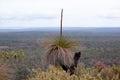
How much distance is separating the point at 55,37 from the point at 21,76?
8.78 meters

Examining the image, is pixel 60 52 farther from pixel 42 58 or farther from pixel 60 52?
pixel 42 58

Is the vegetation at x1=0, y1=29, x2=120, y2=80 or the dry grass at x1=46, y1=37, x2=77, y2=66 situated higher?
the dry grass at x1=46, y1=37, x2=77, y2=66

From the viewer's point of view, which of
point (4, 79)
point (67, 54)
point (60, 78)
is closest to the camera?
point (60, 78)

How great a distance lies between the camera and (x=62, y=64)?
23.0 feet

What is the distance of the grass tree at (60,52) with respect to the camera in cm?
695

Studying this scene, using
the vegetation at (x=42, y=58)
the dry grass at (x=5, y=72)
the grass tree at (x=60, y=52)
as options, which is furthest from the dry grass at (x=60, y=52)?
the dry grass at (x=5, y=72)

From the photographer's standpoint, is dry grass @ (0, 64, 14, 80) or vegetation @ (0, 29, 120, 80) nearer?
dry grass @ (0, 64, 14, 80)

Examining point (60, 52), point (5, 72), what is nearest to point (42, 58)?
point (60, 52)

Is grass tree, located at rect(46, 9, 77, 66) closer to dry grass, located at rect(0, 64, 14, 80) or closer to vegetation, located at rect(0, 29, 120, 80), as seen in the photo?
vegetation, located at rect(0, 29, 120, 80)

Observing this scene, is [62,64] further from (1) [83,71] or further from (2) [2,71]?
(2) [2,71]

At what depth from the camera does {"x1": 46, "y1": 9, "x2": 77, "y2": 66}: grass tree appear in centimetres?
695

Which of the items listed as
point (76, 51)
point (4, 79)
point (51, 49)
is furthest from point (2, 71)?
point (76, 51)

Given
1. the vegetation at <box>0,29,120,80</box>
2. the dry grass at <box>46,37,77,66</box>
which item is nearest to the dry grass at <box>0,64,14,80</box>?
the vegetation at <box>0,29,120,80</box>

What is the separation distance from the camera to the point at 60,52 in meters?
6.96
